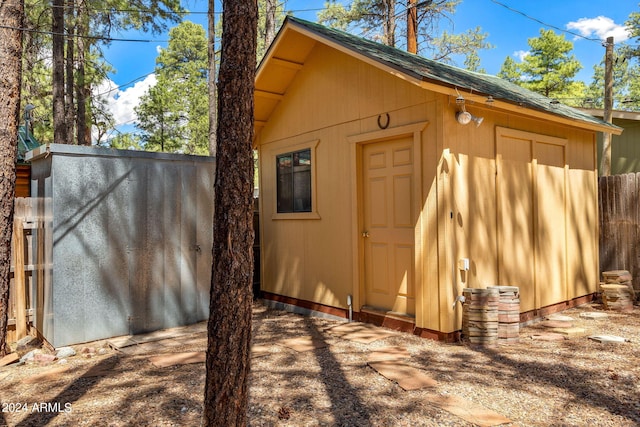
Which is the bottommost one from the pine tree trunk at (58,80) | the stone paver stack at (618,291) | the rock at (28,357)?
the rock at (28,357)

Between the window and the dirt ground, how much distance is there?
7.89 ft

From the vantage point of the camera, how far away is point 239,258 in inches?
89.2

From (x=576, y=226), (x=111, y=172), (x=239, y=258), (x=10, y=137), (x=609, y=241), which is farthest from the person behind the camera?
(x=609, y=241)

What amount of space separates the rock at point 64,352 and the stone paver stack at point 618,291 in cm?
718

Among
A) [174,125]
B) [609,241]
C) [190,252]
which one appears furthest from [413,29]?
[174,125]

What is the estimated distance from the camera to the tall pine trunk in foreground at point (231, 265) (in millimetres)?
2232

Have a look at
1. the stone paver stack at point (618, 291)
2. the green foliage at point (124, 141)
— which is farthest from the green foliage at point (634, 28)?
the green foliage at point (124, 141)

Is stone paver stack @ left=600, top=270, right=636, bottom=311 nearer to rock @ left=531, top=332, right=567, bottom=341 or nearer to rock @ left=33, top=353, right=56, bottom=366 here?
rock @ left=531, top=332, right=567, bottom=341

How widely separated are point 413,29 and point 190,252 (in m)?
10.1

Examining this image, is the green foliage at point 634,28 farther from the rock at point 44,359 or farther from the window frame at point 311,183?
the rock at point 44,359

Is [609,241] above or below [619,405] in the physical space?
above

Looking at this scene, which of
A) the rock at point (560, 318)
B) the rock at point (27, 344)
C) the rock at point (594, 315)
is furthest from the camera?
the rock at point (594, 315)

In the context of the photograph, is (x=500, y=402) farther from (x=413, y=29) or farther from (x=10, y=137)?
(x=413, y=29)

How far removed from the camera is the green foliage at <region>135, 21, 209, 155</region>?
72.5 ft
